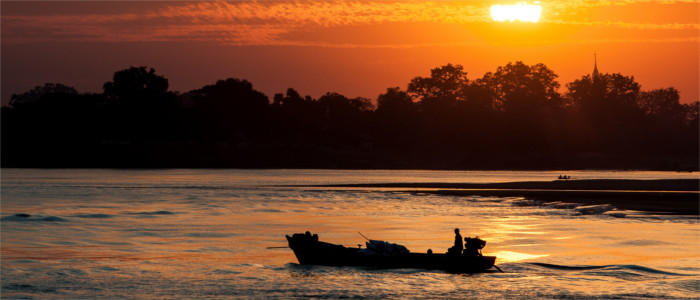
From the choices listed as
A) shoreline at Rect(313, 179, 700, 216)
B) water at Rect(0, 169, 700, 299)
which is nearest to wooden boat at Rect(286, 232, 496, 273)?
water at Rect(0, 169, 700, 299)

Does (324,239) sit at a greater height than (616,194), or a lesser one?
lesser

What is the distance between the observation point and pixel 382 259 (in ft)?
142

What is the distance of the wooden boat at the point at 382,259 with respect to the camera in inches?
1684

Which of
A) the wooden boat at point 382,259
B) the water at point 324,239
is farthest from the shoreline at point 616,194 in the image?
the wooden boat at point 382,259

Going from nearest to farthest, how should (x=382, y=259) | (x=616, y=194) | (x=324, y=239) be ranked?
(x=382, y=259), (x=324, y=239), (x=616, y=194)

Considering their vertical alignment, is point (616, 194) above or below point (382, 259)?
above

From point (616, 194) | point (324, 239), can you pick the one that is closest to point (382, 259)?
point (324, 239)

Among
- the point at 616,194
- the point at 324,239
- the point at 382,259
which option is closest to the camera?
the point at 382,259

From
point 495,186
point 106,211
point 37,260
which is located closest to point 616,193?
point 495,186

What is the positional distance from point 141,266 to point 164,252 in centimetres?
566

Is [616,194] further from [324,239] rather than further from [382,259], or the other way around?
[382,259]

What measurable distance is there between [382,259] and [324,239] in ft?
48.4

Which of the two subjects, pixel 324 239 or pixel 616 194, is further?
pixel 616 194

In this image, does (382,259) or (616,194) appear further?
(616,194)
